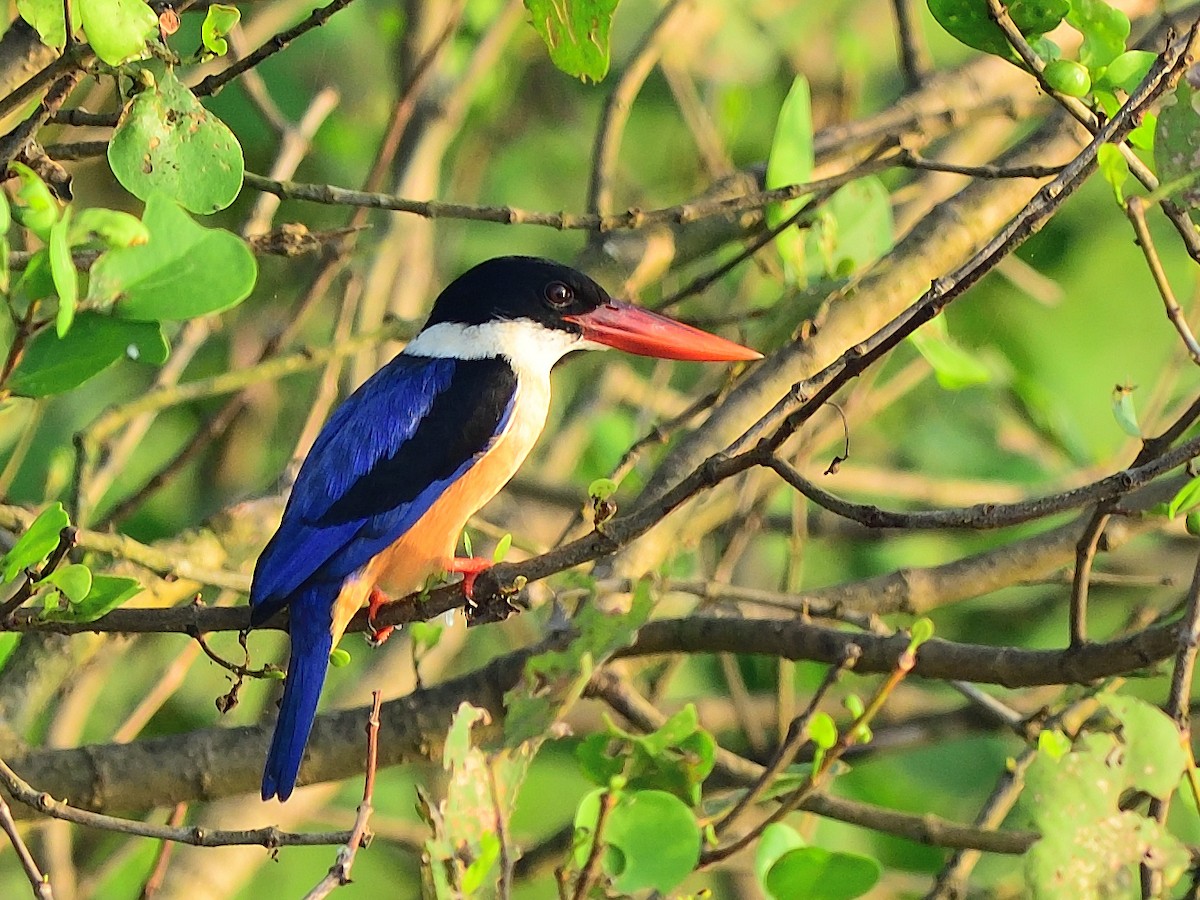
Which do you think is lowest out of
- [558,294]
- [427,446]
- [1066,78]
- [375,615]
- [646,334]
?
[375,615]

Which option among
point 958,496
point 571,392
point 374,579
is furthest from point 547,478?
point 374,579

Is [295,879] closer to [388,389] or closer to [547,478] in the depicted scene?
[547,478]

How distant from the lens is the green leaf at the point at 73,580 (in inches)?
64.3

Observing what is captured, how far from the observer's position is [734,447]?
1.62 m

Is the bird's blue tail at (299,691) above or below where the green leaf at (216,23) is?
below

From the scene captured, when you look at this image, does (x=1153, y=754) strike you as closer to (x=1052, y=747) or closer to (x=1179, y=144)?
(x=1052, y=747)

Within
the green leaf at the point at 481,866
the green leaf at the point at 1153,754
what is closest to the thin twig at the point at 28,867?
the green leaf at the point at 481,866

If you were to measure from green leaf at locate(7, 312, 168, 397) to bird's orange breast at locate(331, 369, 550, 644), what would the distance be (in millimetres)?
896

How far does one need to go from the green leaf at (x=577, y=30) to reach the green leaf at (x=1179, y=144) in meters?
0.60

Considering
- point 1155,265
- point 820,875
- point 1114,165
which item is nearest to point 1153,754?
point 820,875

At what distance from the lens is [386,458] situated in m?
2.59

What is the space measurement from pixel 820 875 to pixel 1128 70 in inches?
37.4

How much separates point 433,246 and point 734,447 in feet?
8.54

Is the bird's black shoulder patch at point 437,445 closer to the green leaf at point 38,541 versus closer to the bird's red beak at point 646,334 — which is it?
the bird's red beak at point 646,334
